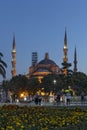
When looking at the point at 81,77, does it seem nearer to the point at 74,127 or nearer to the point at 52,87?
the point at 52,87

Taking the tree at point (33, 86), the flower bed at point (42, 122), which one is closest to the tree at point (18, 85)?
the tree at point (33, 86)

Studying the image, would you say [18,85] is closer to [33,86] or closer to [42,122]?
[33,86]

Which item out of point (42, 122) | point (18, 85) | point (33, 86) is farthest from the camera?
point (33, 86)

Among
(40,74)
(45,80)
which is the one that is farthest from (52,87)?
(40,74)

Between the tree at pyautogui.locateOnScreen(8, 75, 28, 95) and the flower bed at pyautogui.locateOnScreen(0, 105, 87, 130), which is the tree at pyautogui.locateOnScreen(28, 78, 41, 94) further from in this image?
the flower bed at pyautogui.locateOnScreen(0, 105, 87, 130)

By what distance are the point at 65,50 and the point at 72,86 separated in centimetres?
6486

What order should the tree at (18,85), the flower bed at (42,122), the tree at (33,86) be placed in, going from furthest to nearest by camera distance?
the tree at (33,86)
the tree at (18,85)
the flower bed at (42,122)

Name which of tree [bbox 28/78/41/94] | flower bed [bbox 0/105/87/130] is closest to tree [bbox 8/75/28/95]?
tree [bbox 28/78/41/94]

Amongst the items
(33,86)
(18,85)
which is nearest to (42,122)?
(18,85)

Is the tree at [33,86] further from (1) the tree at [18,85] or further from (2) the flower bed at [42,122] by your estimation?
(2) the flower bed at [42,122]

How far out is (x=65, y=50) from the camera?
588 feet

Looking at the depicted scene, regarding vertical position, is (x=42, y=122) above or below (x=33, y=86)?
below

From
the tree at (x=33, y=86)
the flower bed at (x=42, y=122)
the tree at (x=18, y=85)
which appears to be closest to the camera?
the flower bed at (x=42, y=122)

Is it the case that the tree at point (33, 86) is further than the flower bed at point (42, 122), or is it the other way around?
the tree at point (33, 86)
